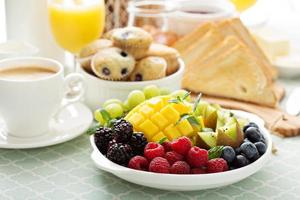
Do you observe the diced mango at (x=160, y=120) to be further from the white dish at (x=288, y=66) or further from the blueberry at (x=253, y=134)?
the white dish at (x=288, y=66)

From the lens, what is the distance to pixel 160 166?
3.73 feet

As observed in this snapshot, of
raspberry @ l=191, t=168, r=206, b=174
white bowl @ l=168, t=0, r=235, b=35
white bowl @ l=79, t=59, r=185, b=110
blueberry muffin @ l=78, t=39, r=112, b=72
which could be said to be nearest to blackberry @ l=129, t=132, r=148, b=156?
raspberry @ l=191, t=168, r=206, b=174

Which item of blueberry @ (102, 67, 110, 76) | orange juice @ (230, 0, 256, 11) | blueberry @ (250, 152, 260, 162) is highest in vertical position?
orange juice @ (230, 0, 256, 11)

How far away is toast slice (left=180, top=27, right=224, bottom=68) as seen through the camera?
1.76 meters

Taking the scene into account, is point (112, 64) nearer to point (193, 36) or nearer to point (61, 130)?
point (61, 130)

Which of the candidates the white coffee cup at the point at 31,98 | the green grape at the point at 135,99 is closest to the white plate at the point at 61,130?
the white coffee cup at the point at 31,98

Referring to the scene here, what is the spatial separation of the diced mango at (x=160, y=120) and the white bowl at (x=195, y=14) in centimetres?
67

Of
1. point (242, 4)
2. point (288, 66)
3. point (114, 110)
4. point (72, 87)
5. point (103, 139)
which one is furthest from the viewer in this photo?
point (242, 4)

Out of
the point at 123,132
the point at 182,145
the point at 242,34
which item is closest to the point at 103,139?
the point at 123,132

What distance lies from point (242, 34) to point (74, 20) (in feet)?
1.56

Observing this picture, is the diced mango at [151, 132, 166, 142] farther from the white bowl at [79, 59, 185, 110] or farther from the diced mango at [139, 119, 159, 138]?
the white bowl at [79, 59, 185, 110]

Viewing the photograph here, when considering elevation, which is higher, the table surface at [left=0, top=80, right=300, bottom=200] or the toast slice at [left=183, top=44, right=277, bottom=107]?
the toast slice at [left=183, top=44, right=277, bottom=107]

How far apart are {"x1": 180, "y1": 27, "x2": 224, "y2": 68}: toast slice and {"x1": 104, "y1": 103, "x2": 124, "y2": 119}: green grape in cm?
46

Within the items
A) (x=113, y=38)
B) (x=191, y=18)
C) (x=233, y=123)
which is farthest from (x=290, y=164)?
(x=191, y=18)
